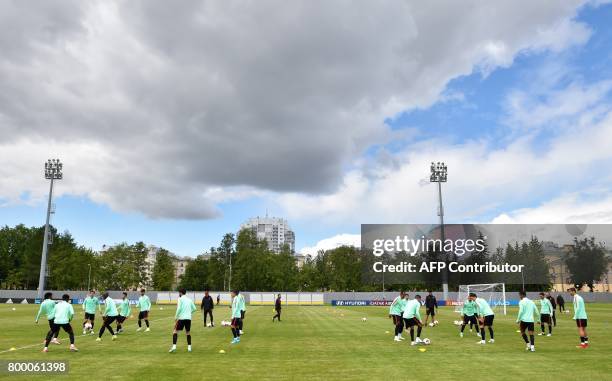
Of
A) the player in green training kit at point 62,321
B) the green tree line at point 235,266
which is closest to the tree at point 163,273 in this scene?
the green tree line at point 235,266

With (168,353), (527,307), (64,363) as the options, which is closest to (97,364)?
(64,363)

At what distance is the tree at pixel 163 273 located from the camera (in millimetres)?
119750

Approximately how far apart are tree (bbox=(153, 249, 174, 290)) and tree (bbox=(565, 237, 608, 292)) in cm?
9682

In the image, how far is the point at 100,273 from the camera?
112312 mm

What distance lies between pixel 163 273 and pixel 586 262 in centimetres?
10159

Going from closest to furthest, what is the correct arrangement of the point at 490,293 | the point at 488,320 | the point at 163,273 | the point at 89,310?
the point at 488,320 < the point at 89,310 < the point at 490,293 < the point at 163,273

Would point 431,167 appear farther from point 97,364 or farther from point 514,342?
point 97,364

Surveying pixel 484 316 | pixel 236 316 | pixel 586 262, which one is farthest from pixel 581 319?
pixel 586 262

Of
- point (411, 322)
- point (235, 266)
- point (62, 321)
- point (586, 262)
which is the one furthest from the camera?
point (235, 266)

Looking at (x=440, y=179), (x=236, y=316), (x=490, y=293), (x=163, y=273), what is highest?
(x=440, y=179)

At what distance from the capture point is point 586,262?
100 metres

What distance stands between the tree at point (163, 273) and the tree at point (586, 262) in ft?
318

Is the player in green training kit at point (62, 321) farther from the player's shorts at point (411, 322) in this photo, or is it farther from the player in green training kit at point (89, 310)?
the player's shorts at point (411, 322)

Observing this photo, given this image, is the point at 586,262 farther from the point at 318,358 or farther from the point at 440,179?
the point at 318,358
